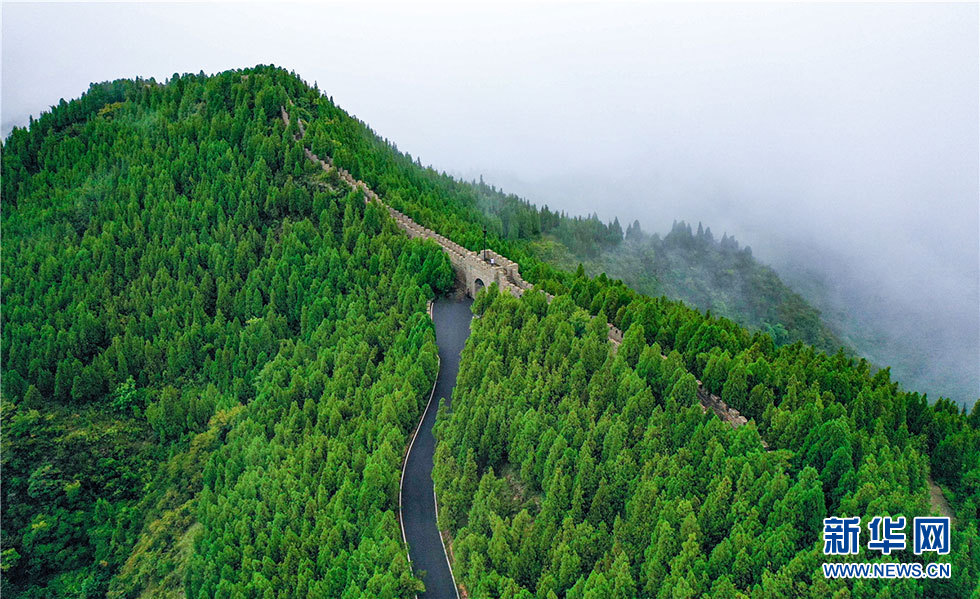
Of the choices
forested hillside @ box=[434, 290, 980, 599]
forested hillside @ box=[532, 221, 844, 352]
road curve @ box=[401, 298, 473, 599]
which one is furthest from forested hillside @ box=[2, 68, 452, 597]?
forested hillside @ box=[532, 221, 844, 352]

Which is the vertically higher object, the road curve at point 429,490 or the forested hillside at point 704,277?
the forested hillside at point 704,277

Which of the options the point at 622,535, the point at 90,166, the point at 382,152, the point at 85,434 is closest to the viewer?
the point at 622,535

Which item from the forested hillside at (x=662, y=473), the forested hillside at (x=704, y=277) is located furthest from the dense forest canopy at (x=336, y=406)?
the forested hillside at (x=704, y=277)

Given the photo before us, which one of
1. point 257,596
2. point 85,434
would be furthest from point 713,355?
point 85,434

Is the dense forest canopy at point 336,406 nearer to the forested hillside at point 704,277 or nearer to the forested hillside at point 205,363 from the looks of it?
the forested hillside at point 205,363

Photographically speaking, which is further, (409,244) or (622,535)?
(409,244)

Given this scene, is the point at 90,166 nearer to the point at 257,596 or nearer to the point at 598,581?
the point at 257,596
